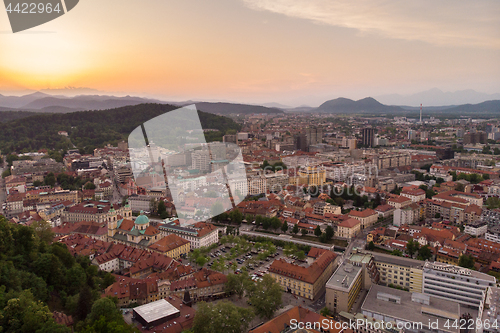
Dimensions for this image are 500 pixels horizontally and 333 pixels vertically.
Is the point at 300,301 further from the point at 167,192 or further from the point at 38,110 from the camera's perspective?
the point at 38,110

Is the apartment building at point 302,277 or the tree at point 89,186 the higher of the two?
the tree at point 89,186

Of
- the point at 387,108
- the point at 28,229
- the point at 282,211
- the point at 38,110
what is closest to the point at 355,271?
the point at 282,211

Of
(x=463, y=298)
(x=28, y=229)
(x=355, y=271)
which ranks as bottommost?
(x=463, y=298)


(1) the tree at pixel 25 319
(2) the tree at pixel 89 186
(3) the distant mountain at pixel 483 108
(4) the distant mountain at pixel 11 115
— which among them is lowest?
(2) the tree at pixel 89 186

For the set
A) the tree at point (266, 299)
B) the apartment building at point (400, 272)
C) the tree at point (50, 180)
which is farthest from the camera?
the tree at point (50, 180)

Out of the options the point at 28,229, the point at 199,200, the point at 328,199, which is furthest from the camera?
the point at 328,199

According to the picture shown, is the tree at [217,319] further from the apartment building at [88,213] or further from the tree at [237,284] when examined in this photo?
the apartment building at [88,213]

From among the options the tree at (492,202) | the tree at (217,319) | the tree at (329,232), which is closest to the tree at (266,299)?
the tree at (217,319)
